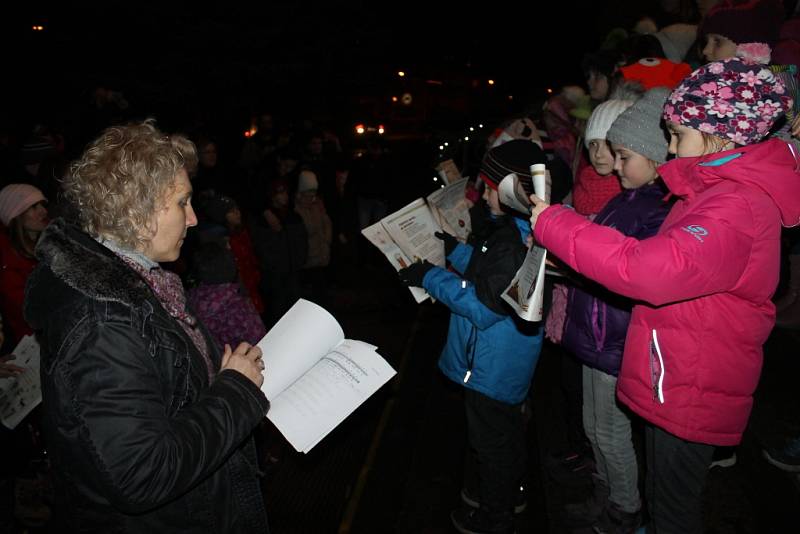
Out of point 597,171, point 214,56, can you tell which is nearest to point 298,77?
point 214,56

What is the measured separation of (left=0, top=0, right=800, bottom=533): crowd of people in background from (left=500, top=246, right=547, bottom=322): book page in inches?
3.9

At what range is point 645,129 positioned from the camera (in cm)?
227

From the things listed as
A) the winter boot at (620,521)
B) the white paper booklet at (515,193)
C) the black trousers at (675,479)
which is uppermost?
the white paper booklet at (515,193)

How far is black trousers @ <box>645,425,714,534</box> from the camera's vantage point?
75.9 inches

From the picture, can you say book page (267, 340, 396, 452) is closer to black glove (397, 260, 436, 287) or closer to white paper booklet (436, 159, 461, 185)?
black glove (397, 260, 436, 287)

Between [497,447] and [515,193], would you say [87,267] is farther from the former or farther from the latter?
[497,447]

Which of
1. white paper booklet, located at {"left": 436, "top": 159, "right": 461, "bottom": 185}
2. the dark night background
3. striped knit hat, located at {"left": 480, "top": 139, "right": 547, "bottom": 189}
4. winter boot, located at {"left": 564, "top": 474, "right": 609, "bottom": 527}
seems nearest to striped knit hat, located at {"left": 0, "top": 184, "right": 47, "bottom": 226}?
white paper booklet, located at {"left": 436, "top": 159, "right": 461, "bottom": 185}

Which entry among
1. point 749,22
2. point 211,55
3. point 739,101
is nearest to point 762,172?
point 739,101

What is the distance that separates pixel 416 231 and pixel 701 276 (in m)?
1.65

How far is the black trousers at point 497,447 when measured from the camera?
2770 millimetres

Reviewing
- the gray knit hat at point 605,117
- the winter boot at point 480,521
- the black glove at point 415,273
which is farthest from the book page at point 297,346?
the gray knit hat at point 605,117

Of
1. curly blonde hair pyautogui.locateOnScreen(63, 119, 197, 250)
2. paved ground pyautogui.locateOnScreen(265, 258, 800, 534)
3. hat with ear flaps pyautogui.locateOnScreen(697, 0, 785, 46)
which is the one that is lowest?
paved ground pyautogui.locateOnScreen(265, 258, 800, 534)

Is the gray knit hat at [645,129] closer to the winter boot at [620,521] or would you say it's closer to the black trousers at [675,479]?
the black trousers at [675,479]

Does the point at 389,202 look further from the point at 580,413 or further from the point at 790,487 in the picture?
the point at 790,487
